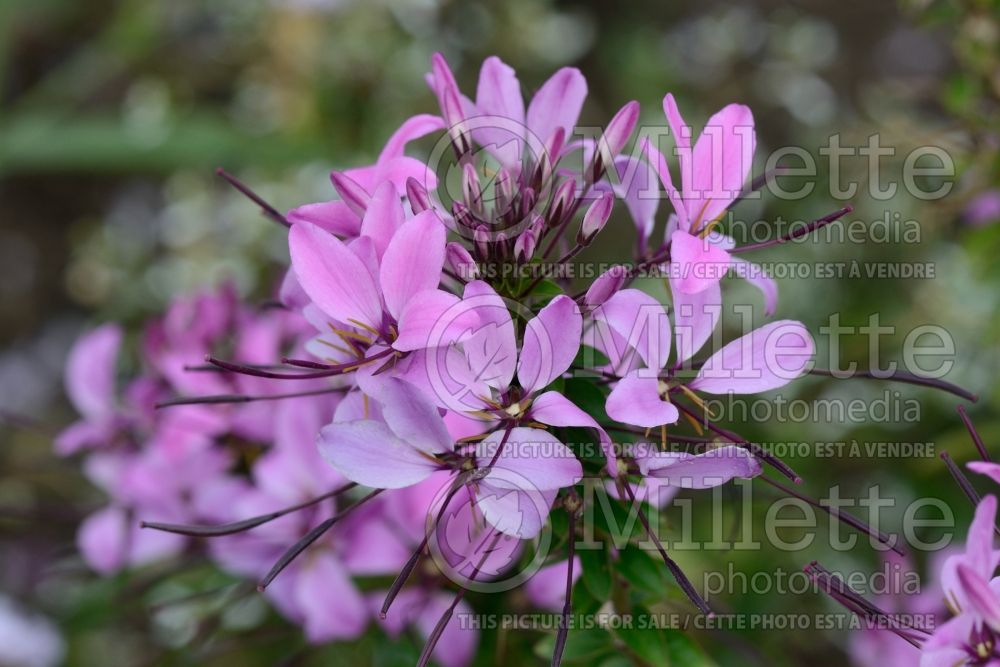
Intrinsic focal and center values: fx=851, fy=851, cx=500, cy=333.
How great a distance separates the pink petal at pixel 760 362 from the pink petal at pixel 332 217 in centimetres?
19

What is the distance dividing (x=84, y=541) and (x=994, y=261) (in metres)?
0.83

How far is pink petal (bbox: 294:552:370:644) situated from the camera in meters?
0.57

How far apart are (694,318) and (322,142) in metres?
1.09

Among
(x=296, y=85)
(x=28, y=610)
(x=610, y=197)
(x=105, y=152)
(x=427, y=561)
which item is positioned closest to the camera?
(x=610, y=197)

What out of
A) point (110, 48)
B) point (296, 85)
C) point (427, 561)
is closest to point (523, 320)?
point (427, 561)

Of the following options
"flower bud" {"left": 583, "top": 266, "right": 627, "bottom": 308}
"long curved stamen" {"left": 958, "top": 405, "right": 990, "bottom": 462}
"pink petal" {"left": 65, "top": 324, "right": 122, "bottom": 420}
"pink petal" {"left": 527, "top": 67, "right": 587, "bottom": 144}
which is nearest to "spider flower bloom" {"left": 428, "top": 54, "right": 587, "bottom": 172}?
"pink petal" {"left": 527, "top": 67, "right": 587, "bottom": 144}

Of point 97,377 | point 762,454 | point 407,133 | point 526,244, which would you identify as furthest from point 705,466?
A: point 97,377

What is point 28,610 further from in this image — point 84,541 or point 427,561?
point 427,561

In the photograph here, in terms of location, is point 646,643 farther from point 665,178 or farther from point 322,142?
point 322,142

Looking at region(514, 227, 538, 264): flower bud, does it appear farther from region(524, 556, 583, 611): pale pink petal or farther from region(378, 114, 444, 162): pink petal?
region(524, 556, 583, 611): pale pink petal

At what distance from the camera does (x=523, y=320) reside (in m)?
0.43

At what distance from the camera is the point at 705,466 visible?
1.24 ft

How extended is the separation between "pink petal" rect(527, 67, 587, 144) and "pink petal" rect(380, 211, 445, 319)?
0.12m

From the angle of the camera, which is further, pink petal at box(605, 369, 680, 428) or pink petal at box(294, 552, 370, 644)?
pink petal at box(294, 552, 370, 644)
